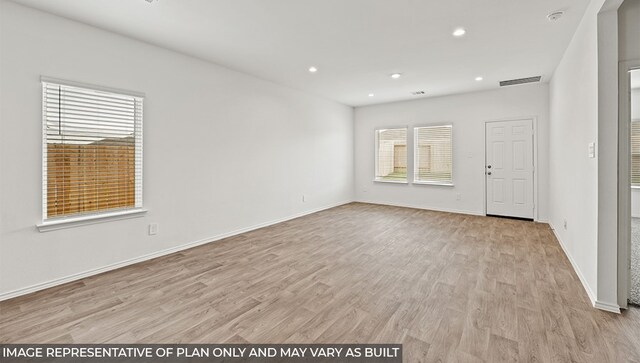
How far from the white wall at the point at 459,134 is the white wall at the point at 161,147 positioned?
1907mm

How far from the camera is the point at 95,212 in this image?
310 cm

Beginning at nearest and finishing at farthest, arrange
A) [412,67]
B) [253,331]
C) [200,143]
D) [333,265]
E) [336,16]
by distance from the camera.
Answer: [253,331] < [336,16] < [333,265] < [200,143] < [412,67]

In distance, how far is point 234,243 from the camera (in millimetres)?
4160

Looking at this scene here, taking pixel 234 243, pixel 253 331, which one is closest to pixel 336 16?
pixel 253 331

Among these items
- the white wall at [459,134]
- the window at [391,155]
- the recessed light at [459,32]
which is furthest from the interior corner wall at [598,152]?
the window at [391,155]

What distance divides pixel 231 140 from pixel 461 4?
11.5 ft

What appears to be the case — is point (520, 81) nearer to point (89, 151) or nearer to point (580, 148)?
point (580, 148)

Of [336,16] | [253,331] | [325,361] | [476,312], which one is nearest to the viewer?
[325,361]

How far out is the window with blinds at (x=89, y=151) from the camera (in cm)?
277

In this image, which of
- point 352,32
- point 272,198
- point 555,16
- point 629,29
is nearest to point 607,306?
point 629,29

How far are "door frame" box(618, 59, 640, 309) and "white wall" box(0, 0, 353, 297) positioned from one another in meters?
4.47

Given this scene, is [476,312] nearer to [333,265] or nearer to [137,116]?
[333,265]

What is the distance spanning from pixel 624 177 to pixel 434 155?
4.48 m

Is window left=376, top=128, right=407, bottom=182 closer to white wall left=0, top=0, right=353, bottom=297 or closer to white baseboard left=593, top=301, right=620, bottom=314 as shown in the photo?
white wall left=0, top=0, right=353, bottom=297
